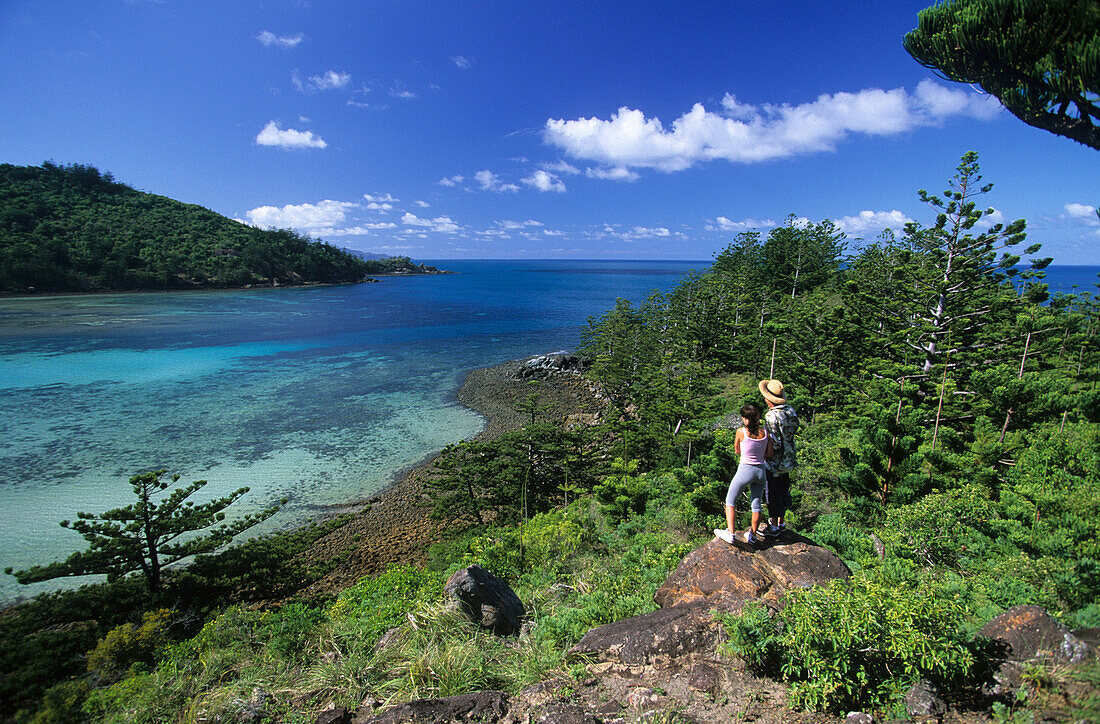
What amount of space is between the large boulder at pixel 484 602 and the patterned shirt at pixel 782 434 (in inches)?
131

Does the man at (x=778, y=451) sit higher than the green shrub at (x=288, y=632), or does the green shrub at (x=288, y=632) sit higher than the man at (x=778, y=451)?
the man at (x=778, y=451)

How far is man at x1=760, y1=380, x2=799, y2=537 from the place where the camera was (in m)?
4.38

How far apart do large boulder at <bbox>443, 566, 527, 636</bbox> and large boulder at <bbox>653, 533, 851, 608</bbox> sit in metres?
1.68

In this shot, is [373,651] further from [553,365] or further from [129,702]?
[553,365]

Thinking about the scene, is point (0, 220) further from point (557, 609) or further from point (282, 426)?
point (557, 609)

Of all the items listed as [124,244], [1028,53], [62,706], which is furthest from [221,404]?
[124,244]

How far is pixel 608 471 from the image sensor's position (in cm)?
1513

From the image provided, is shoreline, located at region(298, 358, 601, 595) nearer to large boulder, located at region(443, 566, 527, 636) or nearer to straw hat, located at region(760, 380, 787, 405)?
large boulder, located at region(443, 566, 527, 636)

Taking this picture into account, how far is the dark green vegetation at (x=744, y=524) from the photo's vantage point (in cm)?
289

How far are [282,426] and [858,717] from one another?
2501 cm

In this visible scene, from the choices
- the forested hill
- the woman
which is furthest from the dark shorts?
the forested hill

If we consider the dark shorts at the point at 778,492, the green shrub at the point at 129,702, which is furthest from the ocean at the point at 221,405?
the dark shorts at the point at 778,492

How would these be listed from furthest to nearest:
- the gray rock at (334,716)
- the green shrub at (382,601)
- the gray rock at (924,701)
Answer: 1. the green shrub at (382,601)
2. the gray rock at (334,716)
3. the gray rock at (924,701)

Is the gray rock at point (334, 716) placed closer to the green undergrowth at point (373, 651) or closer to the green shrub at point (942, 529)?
the green undergrowth at point (373, 651)
